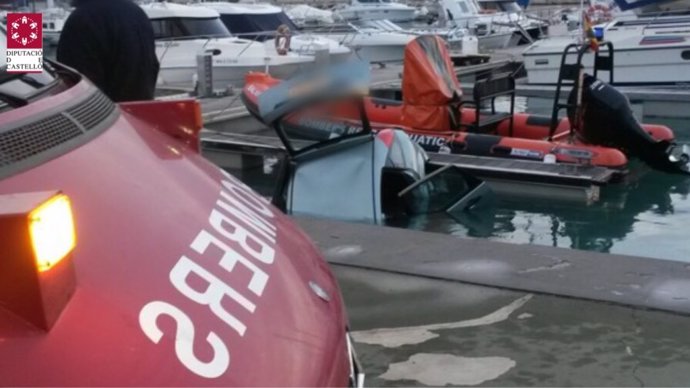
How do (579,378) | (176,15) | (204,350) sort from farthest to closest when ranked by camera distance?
(176,15), (579,378), (204,350)

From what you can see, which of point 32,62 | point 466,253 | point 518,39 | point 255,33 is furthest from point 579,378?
point 518,39

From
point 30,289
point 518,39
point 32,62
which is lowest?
point 518,39

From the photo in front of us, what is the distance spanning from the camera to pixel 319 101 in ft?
23.3

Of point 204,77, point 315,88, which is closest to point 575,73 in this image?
point 315,88

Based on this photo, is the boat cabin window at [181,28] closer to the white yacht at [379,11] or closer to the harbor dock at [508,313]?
the harbor dock at [508,313]

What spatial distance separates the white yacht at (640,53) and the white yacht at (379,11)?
74.5 feet

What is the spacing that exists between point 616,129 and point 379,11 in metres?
32.6

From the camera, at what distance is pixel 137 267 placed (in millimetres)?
1975

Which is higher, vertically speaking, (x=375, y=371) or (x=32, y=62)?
(x=32, y=62)

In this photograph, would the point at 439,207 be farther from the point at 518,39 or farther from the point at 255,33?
the point at 518,39

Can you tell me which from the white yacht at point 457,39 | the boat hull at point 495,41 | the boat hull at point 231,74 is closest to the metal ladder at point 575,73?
the boat hull at point 231,74

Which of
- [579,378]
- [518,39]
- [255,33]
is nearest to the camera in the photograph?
[579,378]

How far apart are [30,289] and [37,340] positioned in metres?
0.08

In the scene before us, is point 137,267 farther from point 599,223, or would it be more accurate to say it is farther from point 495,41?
point 495,41
